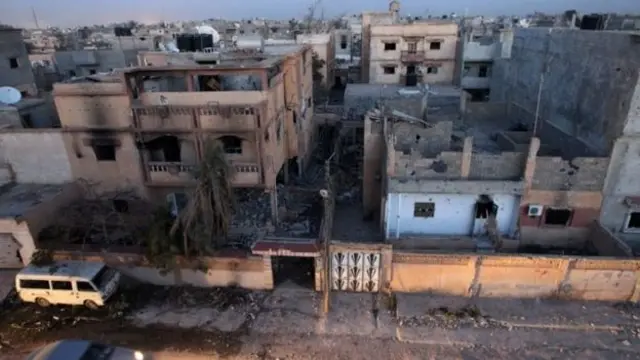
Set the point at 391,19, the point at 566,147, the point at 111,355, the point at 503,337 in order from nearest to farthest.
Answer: the point at 111,355 → the point at 503,337 → the point at 566,147 → the point at 391,19

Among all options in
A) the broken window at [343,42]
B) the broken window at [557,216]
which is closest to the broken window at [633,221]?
the broken window at [557,216]

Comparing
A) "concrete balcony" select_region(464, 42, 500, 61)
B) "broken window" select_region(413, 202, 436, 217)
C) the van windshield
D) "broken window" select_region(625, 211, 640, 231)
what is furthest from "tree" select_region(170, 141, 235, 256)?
"concrete balcony" select_region(464, 42, 500, 61)

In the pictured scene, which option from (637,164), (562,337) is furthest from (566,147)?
(562,337)

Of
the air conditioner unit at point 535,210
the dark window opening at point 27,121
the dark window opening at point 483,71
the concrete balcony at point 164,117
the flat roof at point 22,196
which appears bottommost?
the air conditioner unit at point 535,210

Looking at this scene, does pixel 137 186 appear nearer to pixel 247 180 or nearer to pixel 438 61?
pixel 247 180

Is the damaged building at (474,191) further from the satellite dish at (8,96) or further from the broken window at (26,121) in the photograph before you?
the satellite dish at (8,96)

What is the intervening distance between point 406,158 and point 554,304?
24.3 ft

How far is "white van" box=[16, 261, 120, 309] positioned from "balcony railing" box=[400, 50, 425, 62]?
3127 cm

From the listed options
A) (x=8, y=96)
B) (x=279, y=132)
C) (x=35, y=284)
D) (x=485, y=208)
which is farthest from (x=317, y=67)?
(x=35, y=284)

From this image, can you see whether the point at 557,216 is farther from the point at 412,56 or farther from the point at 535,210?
the point at 412,56

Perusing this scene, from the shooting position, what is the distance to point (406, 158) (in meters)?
16.4

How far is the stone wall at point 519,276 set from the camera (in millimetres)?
13555

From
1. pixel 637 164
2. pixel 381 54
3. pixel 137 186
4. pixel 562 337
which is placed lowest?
pixel 562 337

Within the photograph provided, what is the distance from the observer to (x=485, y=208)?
1711 centimetres
